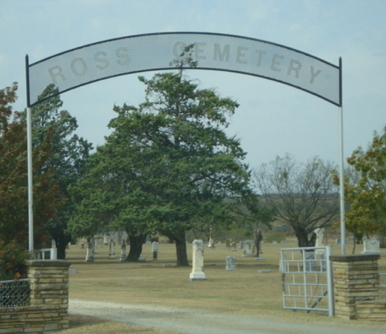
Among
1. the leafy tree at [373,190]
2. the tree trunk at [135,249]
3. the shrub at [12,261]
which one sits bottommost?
the tree trunk at [135,249]

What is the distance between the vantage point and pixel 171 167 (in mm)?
40094

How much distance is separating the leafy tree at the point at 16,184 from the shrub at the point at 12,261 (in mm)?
677

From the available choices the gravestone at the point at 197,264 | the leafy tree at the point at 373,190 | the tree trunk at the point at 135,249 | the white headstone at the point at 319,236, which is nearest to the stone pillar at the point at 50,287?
the leafy tree at the point at 373,190

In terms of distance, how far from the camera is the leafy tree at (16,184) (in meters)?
12.8

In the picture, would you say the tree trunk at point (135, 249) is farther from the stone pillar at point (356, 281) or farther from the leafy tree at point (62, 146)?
the stone pillar at point (356, 281)

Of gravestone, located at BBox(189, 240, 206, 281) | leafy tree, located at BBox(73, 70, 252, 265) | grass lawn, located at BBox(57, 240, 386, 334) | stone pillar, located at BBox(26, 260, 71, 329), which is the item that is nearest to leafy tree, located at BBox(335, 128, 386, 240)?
grass lawn, located at BBox(57, 240, 386, 334)

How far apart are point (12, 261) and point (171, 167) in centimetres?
2796

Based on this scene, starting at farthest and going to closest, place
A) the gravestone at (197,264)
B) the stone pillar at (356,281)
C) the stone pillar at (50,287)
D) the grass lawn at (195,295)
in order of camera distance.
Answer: the gravestone at (197,264) → the grass lawn at (195,295) → the stone pillar at (356,281) → the stone pillar at (50,287)

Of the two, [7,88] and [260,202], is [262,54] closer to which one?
[7,88]

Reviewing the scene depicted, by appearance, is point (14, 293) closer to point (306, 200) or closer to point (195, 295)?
point (195, 295)

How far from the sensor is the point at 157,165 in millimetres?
39875

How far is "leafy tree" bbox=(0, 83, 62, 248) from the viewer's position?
12812 millimetres

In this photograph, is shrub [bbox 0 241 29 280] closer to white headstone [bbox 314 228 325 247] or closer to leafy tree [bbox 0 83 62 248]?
leafy tree [bbox 0 83 62 248]

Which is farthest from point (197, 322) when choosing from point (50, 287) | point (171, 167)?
point (171, 167)
